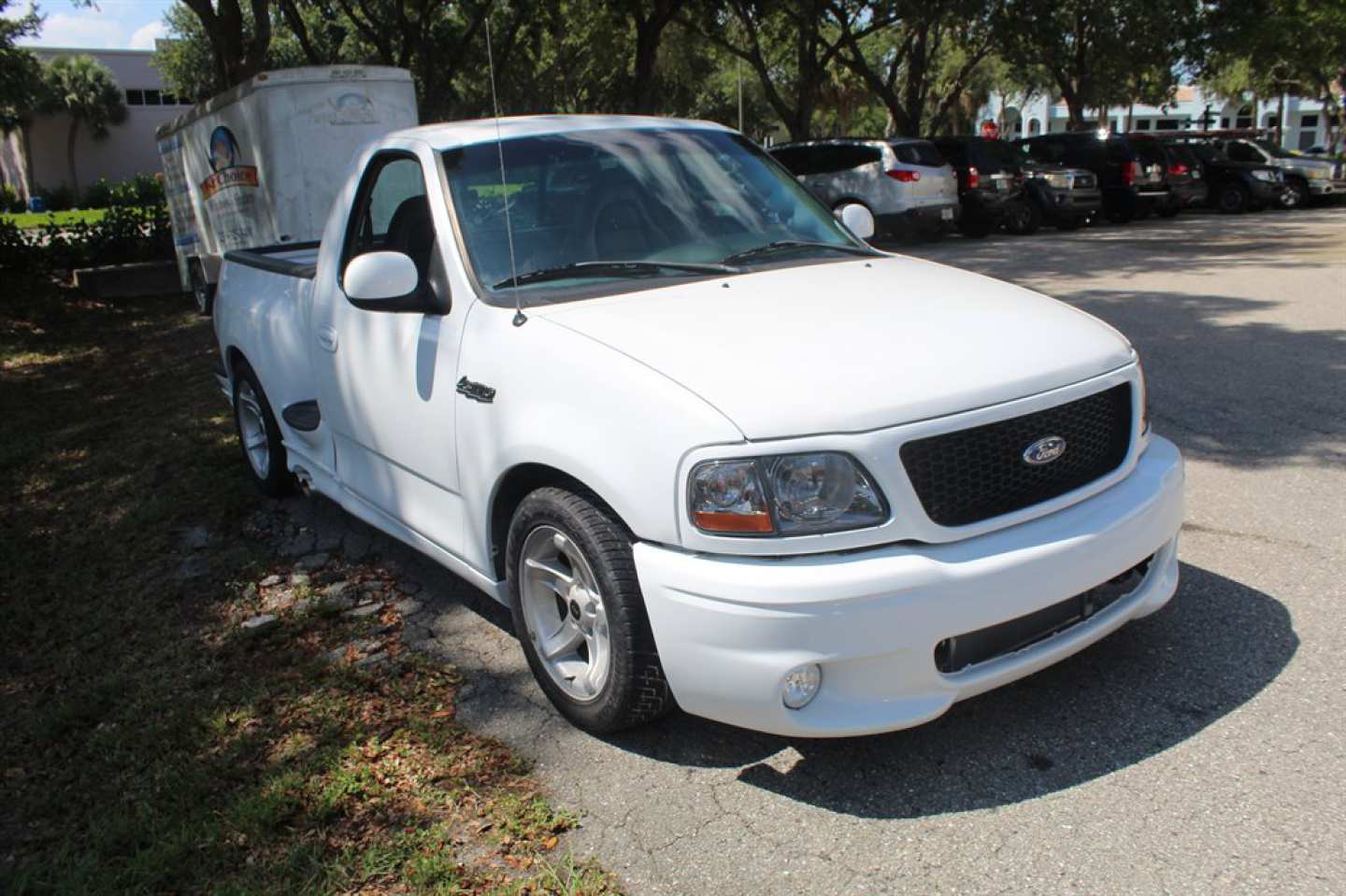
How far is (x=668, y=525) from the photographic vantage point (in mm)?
2875

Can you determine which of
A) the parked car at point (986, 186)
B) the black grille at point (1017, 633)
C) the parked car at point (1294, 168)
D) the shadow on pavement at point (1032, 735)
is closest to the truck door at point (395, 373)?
the shadow on pavement at point (1032, 735)

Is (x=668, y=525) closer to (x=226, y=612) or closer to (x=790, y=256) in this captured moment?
(x=790, y=256)

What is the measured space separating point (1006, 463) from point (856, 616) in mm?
638

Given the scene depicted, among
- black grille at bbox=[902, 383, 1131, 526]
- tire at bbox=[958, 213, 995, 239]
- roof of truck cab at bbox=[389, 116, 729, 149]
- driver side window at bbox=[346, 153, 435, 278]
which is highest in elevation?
roof of truck cab at bbox=[389, 116, 729, 149]

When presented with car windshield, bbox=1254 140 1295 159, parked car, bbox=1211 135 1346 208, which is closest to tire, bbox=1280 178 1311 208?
parked car, bbox=1211 135 1346 208

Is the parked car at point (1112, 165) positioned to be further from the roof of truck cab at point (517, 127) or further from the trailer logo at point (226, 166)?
the roof of truck cab at point (517, 127)

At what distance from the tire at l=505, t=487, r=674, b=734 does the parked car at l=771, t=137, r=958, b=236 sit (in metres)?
14.8

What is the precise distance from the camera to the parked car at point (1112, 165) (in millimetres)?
21953

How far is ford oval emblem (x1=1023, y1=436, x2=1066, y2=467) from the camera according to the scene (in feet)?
9.87

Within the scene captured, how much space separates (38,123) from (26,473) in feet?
221

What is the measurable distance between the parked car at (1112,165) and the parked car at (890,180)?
486 centimetres

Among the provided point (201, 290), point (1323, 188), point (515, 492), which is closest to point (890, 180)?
point (201, 290)

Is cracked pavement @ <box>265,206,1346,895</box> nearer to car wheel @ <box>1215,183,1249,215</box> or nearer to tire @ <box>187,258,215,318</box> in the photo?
tire @ <box>187,258,215,318</box>

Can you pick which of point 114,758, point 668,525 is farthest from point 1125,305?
point 114,758
